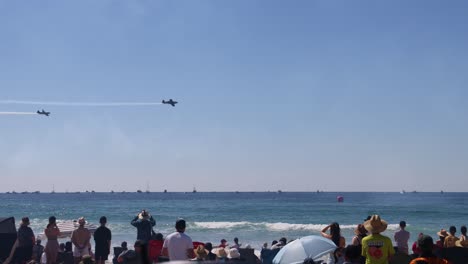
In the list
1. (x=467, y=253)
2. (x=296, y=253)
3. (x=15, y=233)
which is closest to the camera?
(x=296, y=253)

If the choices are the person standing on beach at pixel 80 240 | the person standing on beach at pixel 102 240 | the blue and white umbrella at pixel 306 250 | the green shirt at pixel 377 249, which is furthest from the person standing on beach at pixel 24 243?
the green shirt at pixel 377 249

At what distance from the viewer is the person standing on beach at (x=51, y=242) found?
500 inches

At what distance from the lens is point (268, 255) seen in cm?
1119

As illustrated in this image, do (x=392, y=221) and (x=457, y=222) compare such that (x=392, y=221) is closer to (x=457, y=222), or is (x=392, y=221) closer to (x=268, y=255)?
(x=457, y=222)

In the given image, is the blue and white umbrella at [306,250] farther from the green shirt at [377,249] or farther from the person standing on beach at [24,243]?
the person standing on beach at [24,243]

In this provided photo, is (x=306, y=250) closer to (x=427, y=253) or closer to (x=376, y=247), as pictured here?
(x=376, y=247)

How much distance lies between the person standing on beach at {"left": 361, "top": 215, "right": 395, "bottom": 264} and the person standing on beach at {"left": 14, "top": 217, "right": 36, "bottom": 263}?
24.5 feet

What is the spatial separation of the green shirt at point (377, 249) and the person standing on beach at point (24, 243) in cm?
745

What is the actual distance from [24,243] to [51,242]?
547 mm

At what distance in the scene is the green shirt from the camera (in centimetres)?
799

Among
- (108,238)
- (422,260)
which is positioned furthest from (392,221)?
(422,260)

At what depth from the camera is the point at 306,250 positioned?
891 centimetres

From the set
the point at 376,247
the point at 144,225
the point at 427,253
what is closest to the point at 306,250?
the point at 376,247

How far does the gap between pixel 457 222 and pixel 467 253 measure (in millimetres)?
39541
